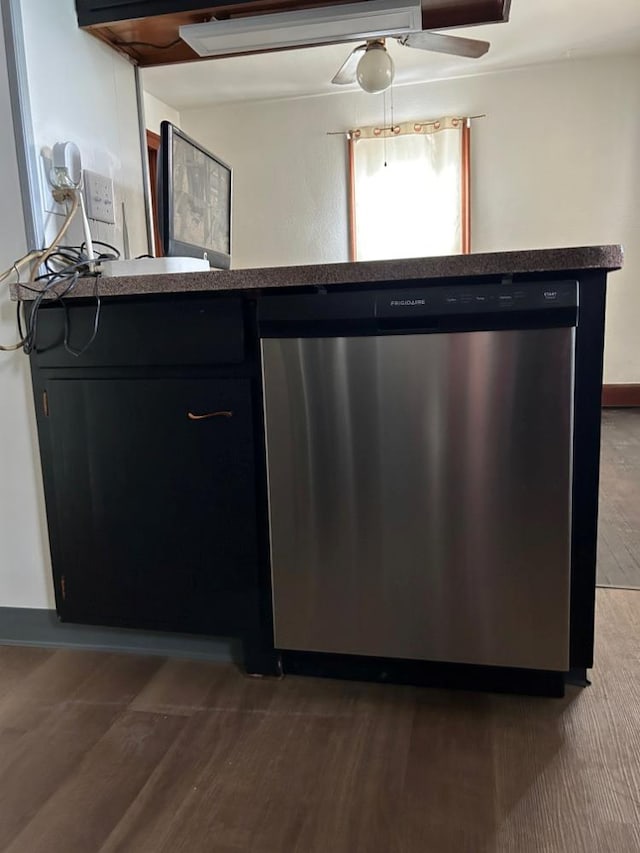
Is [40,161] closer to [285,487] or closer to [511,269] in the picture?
[285,487]

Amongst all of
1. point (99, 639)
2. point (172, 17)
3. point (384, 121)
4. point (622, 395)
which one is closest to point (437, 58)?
point (384, 121)

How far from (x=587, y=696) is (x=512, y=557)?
0.36 meters

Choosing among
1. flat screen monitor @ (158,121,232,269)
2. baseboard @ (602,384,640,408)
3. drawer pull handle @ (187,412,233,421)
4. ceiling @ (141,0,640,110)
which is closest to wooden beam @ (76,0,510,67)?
flat screen monitor @ (158,121,232,269)

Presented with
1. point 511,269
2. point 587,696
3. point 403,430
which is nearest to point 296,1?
point 511,269

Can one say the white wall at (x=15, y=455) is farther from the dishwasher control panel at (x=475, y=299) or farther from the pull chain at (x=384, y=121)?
the pull chain at (x=384, y=121)

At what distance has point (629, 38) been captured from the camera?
3980mm

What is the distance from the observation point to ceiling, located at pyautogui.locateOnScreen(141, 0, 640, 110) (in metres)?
3.57

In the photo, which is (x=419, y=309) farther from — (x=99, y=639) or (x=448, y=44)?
(x=448, y=44)

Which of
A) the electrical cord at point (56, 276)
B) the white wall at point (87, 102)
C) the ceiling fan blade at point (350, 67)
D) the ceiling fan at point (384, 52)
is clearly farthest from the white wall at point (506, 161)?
the electrical cord at point (56, 276)

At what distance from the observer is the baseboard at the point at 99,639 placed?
1.53 meters

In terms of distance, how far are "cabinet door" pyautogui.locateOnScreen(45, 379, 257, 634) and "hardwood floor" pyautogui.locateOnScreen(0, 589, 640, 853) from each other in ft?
0.57

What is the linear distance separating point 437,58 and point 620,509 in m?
3.08

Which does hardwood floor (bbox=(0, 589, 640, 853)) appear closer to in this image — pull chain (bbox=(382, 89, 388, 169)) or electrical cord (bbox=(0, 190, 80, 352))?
electrical cord (bbox=(0, 190, 80, 352))

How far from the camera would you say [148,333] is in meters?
1.35
